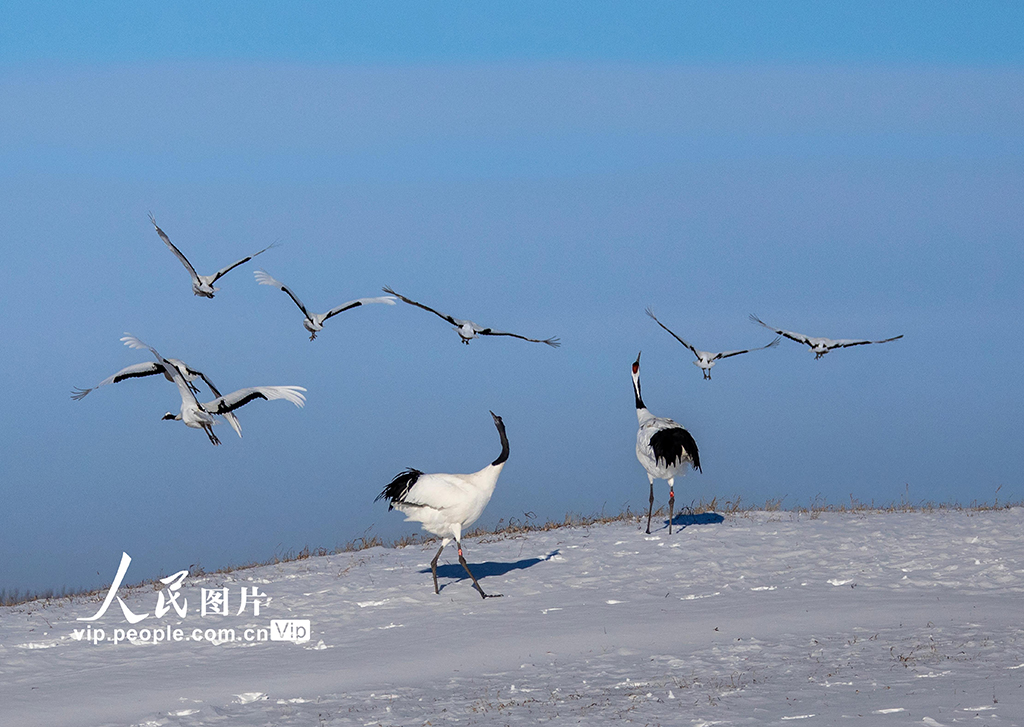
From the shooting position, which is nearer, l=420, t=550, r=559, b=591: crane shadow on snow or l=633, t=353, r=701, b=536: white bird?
l=420, t=550, r=559, b=591: crane shadow on snow

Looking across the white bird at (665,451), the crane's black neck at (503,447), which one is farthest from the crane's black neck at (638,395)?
the crane's black neck at (503,447)

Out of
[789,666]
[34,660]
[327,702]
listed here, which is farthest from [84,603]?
[789,666]

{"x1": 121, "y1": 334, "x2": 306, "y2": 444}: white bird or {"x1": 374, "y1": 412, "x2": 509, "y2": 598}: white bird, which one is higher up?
{"x1": 121, "y1": 334, "x2": 306, "y2": 444}: white bird

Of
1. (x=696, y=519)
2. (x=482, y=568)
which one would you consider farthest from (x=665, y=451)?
(x=482, y=568)

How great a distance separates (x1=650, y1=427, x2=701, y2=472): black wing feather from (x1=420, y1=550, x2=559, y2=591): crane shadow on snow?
2.34 m

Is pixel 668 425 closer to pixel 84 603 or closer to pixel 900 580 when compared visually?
pixel 900 580

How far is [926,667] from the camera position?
1092 centimetres

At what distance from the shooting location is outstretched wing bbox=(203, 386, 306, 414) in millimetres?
13688

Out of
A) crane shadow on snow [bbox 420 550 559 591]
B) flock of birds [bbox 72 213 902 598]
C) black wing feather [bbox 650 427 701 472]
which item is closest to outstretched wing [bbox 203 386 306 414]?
flock of birds [bbox 72 213 902 598]

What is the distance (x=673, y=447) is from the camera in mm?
17594

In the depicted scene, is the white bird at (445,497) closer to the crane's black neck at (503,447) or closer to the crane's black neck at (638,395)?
the crane's black neck at (503,447)

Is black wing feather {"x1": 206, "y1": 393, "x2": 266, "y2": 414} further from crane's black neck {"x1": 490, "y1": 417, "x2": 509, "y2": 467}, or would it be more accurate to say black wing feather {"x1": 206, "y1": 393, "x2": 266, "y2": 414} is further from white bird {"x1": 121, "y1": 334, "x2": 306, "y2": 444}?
crane's black neck {"x1": 490, "y1": 417, "x2": 509, "y2": 467}

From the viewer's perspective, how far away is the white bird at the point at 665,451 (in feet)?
57.8

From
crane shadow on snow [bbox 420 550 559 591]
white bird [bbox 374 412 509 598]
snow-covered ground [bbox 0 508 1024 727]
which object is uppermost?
white bird [bbox 374 412 509 598]
